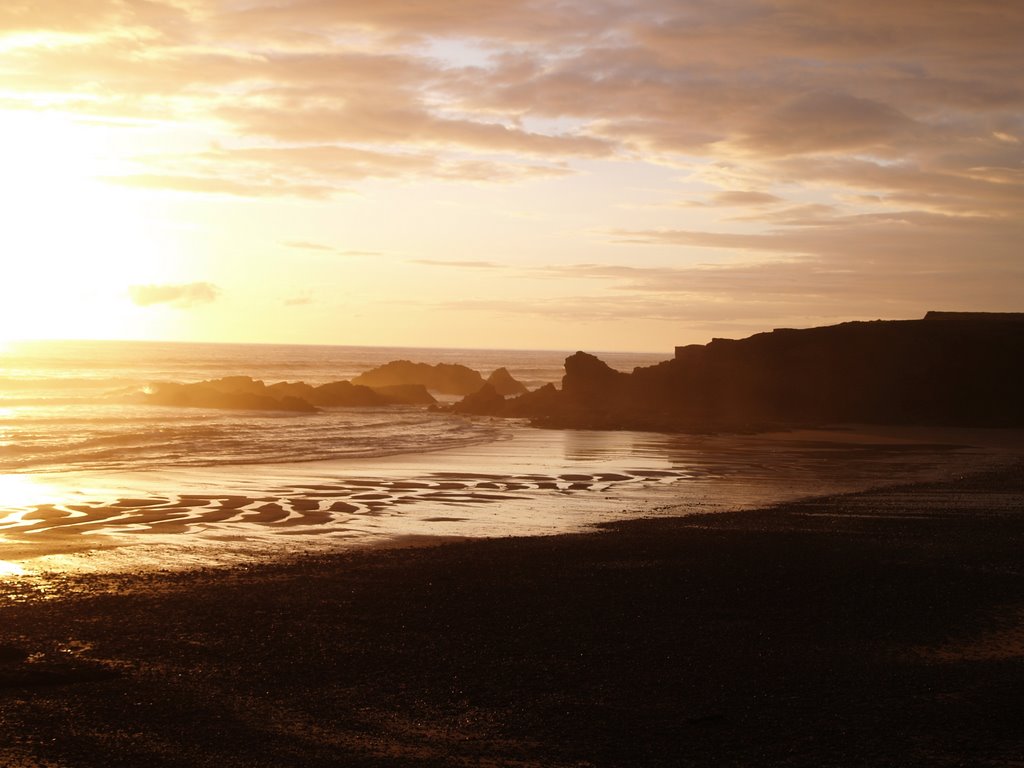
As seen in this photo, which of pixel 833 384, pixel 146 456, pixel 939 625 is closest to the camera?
pixel 939 625

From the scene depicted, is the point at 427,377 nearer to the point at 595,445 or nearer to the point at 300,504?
the point at 595,445

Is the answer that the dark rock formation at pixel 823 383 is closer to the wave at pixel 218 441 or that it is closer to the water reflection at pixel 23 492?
the wave at pixel 218 441

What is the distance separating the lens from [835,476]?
31281 mm

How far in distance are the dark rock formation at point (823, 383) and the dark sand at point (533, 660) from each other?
115 feet


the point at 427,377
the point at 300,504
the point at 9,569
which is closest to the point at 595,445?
the point at 300,504

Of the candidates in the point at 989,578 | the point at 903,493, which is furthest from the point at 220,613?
the point at 903,493

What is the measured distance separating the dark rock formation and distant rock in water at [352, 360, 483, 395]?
35.6 metres

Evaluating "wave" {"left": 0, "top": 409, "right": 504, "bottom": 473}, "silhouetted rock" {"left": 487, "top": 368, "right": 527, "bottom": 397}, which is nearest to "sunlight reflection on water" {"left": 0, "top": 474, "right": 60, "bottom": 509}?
"wave" {"left": 0, "top": 409, "right": 504, "bottom": 473}

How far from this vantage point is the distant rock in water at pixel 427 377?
320 ft

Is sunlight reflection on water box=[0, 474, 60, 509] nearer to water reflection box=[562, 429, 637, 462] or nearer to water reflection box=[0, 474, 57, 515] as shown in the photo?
water reflection box=[0, 474, 57, 515]

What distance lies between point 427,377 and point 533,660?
90.2 m

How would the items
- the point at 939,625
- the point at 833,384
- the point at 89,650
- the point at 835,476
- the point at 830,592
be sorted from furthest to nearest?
the point at 833,384 → the point at 835,476 → the point at 830,592 → the point at 939,625 → the point at 89,650

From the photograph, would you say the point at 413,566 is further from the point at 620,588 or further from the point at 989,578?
the point at 989,578

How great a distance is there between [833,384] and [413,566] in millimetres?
44734
